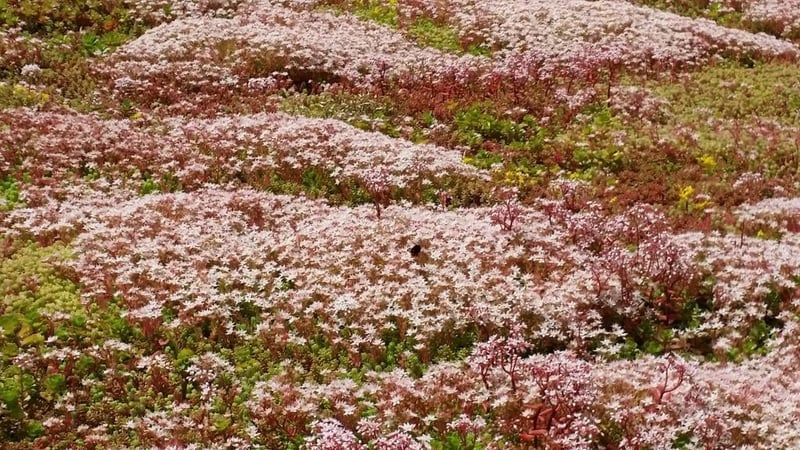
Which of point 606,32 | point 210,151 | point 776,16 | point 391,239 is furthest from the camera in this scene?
point 776,16

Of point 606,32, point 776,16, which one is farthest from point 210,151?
point 776,16

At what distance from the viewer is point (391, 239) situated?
13.9 metres

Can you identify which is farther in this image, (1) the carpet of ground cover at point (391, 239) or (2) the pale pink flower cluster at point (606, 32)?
(2) the pale pink flower cluster at point (606, 32)

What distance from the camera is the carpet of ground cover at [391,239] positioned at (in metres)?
9.98

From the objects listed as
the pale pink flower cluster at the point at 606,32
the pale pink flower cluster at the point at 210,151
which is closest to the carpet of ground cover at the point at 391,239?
the pale pink flower cluster at the point at 210,151

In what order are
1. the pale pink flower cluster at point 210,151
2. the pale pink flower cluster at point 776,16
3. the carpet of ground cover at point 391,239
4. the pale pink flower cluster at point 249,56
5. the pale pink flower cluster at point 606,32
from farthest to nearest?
the pale pink flower cluster at point 776,16 → the pale pink flower cluster at point 606,32 → the pale pink flower cluster at point 249,56 → the pale pink flower cluster at point 210,151 → the carpet of ground cover at point 391,239

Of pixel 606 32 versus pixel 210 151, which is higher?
pixel 606 32

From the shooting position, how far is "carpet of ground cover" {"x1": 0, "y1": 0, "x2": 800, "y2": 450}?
998cm

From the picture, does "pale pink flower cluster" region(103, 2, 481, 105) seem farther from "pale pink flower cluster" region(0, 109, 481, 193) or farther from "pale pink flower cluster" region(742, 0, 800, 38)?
"pale pink flower cluster" region(742, 0, 800, 38)

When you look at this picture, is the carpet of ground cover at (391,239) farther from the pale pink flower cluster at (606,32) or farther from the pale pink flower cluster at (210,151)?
the pale pink flower cluster at (606,32)

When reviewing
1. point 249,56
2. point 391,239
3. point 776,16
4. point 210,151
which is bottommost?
point 210,151

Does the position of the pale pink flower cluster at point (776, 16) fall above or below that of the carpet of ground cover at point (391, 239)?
above

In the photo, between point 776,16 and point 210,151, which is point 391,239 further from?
point 776,16

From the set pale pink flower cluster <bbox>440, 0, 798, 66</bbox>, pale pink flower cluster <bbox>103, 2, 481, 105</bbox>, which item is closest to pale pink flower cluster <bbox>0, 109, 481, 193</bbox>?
pale pink flower cluster <bbox>103, 2, 481, 105</bbox>
